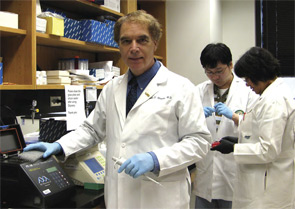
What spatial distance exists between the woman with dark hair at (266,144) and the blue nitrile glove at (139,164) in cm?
62

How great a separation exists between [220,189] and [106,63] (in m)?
1.30

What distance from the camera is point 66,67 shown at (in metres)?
2.33

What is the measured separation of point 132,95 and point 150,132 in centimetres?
23

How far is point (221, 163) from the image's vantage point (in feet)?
6.77

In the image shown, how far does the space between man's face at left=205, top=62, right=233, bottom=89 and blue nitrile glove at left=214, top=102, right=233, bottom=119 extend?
0.17 m

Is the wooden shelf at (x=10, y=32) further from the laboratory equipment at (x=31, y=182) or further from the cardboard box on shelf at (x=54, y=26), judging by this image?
the laboratory equipment at (x=31, y=182)

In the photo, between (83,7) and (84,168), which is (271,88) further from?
(83,7)

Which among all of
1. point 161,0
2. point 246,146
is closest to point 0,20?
point 246,146

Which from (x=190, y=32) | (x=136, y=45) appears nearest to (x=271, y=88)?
(x=136, y=45)

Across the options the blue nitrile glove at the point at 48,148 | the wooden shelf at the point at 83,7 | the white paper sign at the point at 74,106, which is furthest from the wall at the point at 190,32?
the blue nitrile glove at the point at 48,148

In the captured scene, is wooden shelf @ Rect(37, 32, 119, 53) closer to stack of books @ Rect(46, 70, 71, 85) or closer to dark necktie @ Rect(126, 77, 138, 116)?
stack of books @ Rect(46, 70, 71, 85)

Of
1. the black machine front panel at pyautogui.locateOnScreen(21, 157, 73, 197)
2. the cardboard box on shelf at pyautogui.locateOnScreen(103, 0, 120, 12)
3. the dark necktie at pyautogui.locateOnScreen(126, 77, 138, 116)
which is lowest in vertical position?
the black machine front panel at pyautogui.locateOnScreen(21, 157, 73, 197)

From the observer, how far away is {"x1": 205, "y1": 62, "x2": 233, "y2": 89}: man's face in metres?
2.09

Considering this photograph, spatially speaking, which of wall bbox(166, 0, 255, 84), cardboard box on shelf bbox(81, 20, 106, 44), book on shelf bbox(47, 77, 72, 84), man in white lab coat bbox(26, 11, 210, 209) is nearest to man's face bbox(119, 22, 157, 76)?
man in white lab coat bbox(26, 11, 210, 209)
